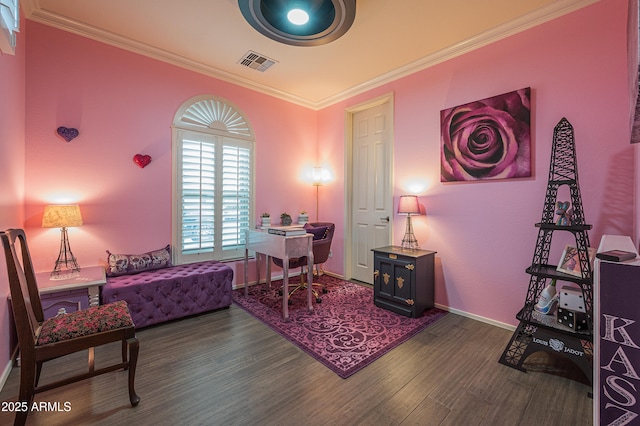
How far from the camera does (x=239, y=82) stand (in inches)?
158

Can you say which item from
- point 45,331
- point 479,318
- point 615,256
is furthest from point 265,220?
point 615,256

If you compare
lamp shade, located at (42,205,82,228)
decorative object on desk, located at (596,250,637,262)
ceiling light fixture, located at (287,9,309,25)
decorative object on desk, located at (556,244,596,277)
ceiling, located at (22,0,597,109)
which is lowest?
decorative object on desk, located at (556,244,596,277)

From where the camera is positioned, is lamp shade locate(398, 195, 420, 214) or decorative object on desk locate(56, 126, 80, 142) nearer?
decorative object on desk locate(56, 126, 80, 142)

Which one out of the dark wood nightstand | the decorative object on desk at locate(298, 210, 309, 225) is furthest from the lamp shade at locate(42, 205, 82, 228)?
the dark wood nightstand

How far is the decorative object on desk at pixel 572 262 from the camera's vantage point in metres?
2.00

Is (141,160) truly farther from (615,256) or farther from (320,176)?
(615,256)

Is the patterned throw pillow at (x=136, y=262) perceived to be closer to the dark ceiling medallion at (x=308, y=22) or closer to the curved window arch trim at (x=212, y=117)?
the curved window arch trim at (x=212, y=117)

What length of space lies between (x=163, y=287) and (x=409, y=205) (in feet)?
9.55

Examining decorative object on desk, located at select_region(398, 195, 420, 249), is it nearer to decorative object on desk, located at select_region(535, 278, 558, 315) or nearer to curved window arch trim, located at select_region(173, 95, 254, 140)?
decorative object on desk, located at select_region(535, 278, 558, 315)

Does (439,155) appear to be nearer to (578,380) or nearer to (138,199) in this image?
(578,380)

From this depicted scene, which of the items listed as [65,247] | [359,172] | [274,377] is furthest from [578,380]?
[65,247]

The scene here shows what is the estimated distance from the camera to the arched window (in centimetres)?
351

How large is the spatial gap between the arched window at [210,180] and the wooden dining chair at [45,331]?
65.7 inches

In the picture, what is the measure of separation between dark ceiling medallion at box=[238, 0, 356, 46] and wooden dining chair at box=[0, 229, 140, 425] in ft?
7.85
